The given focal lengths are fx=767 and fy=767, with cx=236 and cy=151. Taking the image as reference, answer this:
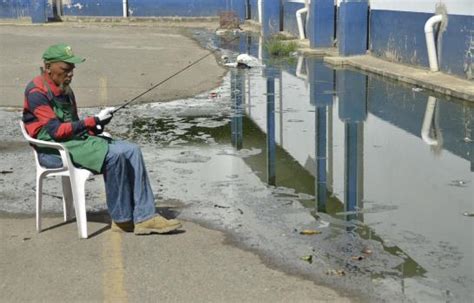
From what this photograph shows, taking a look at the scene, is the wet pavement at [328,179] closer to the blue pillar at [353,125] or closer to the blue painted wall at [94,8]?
the blue pillar at [353,125]

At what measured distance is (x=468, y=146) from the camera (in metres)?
9.80

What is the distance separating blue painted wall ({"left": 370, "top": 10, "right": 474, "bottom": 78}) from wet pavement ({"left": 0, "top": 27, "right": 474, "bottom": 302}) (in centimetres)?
168

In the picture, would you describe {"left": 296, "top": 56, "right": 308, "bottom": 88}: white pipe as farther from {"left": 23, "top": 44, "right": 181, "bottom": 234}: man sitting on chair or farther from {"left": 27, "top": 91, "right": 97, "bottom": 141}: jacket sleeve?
{"left": 27, "top": 91, "right": 97, "bottom": 141}: jacket sleeve

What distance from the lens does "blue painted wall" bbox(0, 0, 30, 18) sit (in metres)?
45.4

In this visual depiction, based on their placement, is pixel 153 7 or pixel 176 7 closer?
pixel 153 7

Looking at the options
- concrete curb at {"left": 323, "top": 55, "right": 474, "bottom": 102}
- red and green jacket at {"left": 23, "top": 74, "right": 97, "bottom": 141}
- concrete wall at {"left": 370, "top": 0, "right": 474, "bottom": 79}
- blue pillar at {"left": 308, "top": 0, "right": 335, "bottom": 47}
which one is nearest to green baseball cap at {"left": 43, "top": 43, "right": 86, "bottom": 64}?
red and green jacket at {"left": 23, "top": 74, "right": 97, "bottom": 141}

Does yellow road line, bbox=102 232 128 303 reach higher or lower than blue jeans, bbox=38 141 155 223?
lower

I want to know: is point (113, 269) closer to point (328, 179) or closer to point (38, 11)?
point (328, 179)

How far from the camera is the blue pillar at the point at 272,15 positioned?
110 ft

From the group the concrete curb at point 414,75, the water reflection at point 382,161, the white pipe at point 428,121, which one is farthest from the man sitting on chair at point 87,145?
the concrete curb at point 414,75

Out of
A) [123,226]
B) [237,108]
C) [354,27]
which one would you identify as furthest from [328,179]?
[354,27]

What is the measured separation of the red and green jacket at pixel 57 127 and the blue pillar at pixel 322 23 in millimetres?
19228

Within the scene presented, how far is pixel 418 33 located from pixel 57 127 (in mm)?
13762

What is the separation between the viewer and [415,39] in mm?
18312
